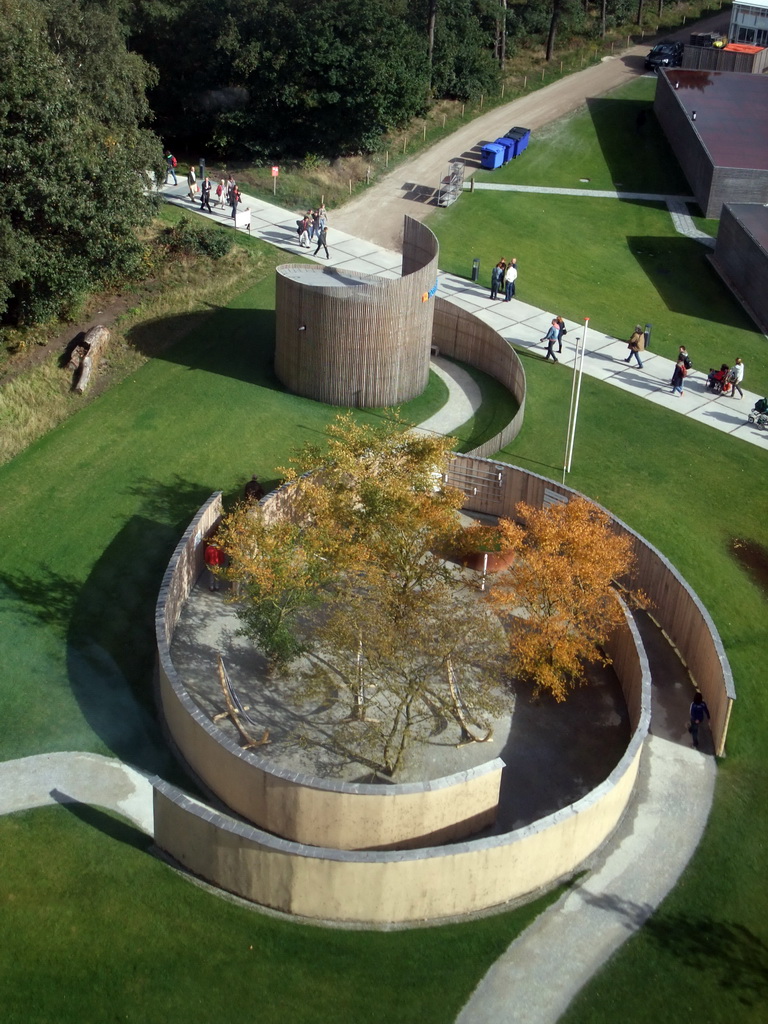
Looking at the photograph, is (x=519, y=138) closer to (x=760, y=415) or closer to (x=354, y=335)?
(x=760, y=415)

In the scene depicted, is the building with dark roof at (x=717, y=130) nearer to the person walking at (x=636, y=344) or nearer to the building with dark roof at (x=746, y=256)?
Result: the building with dark roof at (x=746, y=256)

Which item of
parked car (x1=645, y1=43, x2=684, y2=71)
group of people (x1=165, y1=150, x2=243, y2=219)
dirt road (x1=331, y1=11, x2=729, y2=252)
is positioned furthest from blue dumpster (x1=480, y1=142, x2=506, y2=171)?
parked car (x1=645, y1=43, x2=684, y2=71)

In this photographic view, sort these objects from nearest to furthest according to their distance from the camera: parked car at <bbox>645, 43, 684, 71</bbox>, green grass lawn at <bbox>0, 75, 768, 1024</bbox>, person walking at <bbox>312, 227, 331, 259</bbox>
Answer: green grass lawn at <bbox>0, 75, 768, 1024</bbox> → person walking at <bbox>312, 227, 331, 259</bbox> → parked car at <bbox>645, 43, 684, 71</bbox>

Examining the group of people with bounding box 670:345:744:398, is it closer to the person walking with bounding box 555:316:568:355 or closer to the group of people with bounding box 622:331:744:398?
the group of people with bounding box 622:331:744:398

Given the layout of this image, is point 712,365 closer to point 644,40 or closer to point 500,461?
point 500,461

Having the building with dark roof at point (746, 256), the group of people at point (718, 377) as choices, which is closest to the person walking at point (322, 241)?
the group of people at point (718, 377)

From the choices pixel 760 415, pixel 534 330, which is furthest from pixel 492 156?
pixel 760 415
